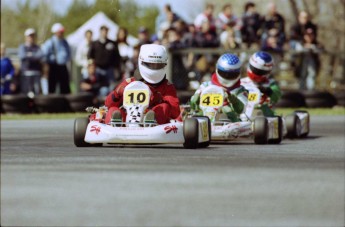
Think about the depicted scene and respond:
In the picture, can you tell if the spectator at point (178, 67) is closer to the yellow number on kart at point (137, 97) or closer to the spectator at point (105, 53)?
the spectator at point (105, 53)

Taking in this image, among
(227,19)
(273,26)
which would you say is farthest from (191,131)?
(273,26)

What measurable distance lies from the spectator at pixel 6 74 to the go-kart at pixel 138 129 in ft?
29.6

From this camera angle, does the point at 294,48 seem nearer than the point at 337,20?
Yes

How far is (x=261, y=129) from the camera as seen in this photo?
955 centimetres

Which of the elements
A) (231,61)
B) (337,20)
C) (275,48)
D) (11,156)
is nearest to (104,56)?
(231,61)

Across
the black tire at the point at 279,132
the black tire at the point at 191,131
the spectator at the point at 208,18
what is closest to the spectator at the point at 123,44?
the spectator at the point at 208,18

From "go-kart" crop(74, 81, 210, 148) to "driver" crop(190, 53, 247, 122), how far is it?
1.41 metres

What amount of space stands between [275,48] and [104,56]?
5943 millimetres

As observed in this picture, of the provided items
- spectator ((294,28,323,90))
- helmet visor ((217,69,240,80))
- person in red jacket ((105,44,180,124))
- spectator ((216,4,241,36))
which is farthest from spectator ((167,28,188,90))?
person in red jacket ((105,44,180,124))

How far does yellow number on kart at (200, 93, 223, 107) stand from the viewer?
9461 mm

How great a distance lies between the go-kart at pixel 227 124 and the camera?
948 centimetres

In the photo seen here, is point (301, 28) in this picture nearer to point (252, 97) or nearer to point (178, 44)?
point (178, 44)

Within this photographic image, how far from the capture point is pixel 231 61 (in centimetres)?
984

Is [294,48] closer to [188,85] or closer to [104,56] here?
[188,85]
